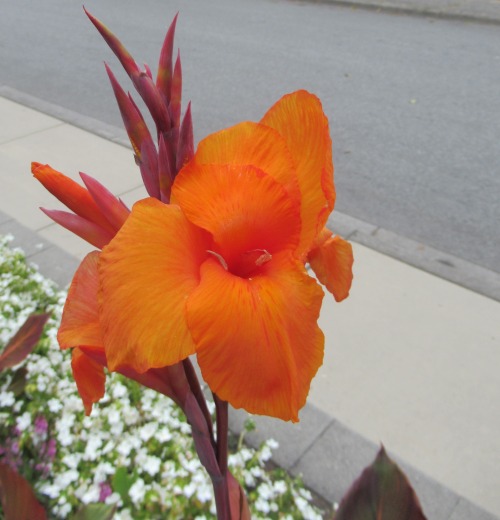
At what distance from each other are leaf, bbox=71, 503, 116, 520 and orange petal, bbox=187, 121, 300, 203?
3.52ft

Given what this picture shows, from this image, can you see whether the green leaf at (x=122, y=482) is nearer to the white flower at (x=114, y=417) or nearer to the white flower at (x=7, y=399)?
the white flower at (x=114, y=417)

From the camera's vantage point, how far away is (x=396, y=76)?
21.3ft

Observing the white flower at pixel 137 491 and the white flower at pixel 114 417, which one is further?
the white flower at pixel 114 417

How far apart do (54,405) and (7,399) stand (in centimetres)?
19

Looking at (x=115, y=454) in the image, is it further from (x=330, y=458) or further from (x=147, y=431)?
(x=330, y=458)

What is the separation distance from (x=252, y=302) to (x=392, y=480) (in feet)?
2.35

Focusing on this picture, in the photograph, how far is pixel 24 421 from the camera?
7.35ft

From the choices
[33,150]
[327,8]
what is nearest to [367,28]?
[327,8]

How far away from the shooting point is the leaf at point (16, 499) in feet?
4.80

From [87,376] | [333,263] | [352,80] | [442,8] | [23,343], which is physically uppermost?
[333,263]

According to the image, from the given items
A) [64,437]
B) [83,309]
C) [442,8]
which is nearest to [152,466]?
[64,437]

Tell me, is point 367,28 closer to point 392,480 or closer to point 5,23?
point 5,23

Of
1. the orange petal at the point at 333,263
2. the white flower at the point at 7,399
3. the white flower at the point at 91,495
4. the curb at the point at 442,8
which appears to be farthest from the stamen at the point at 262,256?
the curb at the point at 442,8

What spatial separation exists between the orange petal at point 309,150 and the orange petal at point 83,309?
0.83 feet
